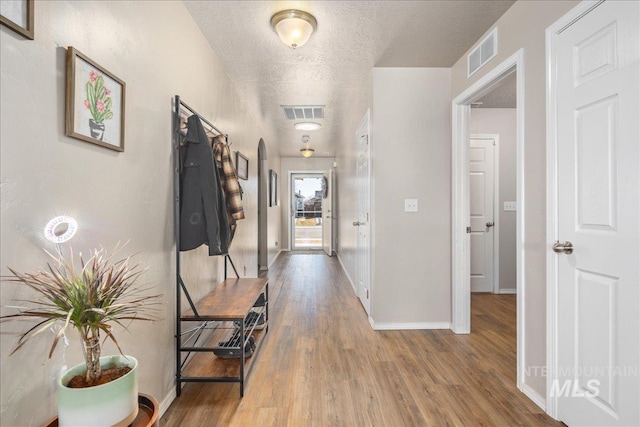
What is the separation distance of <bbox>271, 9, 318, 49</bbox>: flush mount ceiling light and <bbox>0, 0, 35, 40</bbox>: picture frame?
131 cm

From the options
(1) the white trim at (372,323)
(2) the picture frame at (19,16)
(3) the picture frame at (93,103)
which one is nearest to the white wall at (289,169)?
(1) the white trim at (372,323)

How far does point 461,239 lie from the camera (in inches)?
111

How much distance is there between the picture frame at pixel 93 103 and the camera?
1047mm

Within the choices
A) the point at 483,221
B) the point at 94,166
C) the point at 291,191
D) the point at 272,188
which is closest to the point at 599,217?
the point at 94,166

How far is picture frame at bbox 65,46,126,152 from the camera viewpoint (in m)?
1.05

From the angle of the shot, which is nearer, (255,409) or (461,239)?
(255,409)

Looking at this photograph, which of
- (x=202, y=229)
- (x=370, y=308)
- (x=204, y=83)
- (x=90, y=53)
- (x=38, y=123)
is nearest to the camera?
(x=38, y=123)

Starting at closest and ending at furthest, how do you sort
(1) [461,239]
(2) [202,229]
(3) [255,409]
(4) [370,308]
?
1. (3) [255,409]
2. (2) [202,229]
3. (1) [461,239]
4. (4) [370,308]

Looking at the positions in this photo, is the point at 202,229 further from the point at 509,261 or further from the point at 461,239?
the point at 509,261

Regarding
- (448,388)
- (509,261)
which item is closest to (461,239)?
(448,388)

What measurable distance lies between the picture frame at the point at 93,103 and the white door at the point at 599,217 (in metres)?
2.05

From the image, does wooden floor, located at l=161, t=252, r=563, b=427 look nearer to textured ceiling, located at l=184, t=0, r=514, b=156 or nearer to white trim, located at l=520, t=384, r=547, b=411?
white trim, located at l=520, t=384, r=547, b=411

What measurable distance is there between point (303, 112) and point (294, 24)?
2.41 m

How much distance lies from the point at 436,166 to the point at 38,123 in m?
2.77
